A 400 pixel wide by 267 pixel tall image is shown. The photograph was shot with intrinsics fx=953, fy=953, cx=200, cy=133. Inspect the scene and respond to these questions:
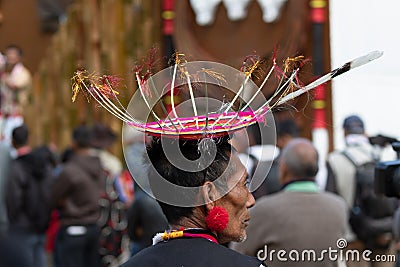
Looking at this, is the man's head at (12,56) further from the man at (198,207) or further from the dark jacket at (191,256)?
the dark jacket at (191,256)

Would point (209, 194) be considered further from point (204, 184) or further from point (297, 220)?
point (297, 220)

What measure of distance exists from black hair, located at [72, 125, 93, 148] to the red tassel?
4.96 meters

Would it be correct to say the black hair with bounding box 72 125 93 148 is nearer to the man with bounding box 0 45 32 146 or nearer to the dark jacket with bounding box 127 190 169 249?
the dark jacket with bounding box 127 190 169 249

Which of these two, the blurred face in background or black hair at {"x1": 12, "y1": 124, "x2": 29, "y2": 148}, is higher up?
the blurred face in background

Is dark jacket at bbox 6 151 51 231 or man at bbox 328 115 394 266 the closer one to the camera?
man at bbox 328 115 394 266

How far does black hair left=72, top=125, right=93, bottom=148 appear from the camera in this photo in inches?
303

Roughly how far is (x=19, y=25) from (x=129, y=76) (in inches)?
Answer: 393

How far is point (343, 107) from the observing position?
8219mm

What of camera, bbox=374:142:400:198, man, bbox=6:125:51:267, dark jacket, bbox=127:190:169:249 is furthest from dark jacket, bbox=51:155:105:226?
camera, bbox=374:142:400:198

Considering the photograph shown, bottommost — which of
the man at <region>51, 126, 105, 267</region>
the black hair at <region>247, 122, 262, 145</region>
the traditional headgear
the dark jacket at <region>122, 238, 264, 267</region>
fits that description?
the man at <region>51, 126, 105, 267</region>

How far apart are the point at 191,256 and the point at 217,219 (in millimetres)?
142

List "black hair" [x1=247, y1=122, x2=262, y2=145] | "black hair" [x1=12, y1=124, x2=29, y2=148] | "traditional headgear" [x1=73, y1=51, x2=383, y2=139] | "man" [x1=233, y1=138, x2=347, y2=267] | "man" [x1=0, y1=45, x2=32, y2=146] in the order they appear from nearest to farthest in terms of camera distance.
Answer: "traditional headgear" [x1=73, y1=51, x2=383, y2=139] → "black hair" [x1=247, y1=122, x2=262, y2=145] → "man" [x1=233, y1=138, x2=347, y2=267] → "black hair" [x1=12, y1=124, x2=29, y2=148] → "man" [x1=0, y1=45, x2=32, y2=146]

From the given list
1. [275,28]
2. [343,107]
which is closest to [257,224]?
[343,107]

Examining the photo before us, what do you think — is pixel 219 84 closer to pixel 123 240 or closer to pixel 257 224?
pixel 257 224
